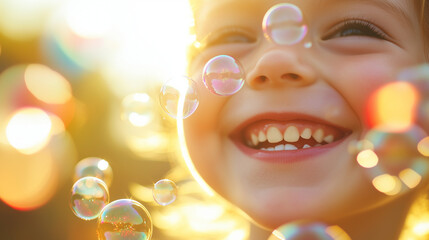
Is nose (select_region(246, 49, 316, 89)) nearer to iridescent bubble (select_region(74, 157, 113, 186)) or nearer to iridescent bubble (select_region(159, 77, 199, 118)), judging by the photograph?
iridescent bubble (select_region(159, 77, 199, 118))

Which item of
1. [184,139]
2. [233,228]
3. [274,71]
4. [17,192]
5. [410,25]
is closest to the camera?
[274,71]

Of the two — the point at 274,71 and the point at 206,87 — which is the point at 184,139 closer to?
the point at 206,87

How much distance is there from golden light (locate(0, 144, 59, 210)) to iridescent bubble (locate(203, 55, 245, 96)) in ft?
8.83

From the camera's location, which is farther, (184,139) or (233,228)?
(233,228)

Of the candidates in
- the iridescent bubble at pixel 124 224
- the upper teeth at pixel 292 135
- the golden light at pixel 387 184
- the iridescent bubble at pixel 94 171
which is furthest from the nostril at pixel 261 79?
the iridescent bubble at pixel 94 171

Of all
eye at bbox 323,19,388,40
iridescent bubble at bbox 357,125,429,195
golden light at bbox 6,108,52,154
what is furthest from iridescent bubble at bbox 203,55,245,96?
golden light at bbox 6,108,52,154

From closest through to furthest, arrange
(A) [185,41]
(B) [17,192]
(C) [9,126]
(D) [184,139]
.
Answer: (D) [184,139] → (A) [185,41] → (C) [9,126] → (B) [17,192]

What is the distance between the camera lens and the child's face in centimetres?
99

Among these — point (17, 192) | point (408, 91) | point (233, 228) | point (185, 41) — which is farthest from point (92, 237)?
point (408, 91)

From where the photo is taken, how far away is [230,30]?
46.9 inches

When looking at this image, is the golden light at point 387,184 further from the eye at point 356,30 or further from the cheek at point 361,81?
the eye at point 356,30

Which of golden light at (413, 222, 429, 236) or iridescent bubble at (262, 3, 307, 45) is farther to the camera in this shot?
golden light at (413, 222, 429, 236)

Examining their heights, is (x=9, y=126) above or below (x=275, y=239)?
below

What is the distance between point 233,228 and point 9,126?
7.19ft
